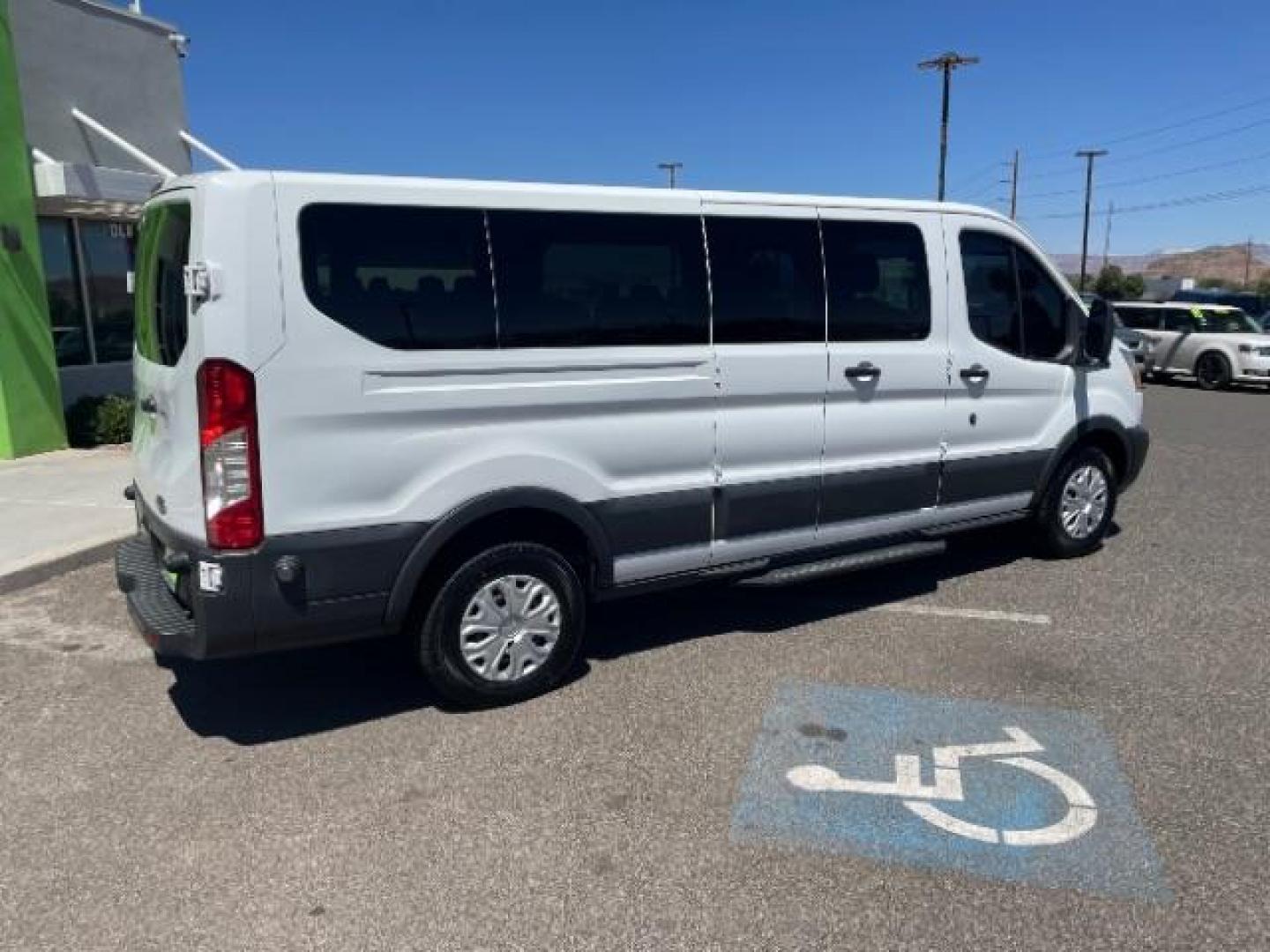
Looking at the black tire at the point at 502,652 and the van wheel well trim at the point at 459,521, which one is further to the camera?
the black tire at the point at 502,652

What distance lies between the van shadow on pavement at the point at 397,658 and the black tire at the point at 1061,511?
277 millimetres

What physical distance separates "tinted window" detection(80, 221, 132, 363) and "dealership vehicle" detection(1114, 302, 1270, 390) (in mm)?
17001

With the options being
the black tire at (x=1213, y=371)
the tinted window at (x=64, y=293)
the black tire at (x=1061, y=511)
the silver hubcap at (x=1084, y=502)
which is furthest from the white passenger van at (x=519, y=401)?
the black tire at (x=1213, y=371)

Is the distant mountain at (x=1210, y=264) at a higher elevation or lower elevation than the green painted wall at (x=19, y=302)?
higher

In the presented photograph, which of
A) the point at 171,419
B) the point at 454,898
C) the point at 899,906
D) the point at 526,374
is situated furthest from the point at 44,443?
the point at 899,906

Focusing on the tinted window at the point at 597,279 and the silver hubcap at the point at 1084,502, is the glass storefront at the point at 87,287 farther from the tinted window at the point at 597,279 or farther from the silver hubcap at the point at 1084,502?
the silver hubcap at the point at 1084,502

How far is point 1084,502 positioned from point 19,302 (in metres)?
9.51

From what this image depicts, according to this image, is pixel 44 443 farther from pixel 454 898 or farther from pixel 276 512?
pixel 454 898

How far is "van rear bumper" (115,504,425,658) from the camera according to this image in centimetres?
352

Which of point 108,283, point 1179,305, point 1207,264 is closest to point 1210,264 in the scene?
point 1207,264

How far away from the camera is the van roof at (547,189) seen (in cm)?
349

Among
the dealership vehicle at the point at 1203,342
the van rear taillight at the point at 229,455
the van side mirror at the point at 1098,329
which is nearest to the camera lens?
the van rear taillight at the point at 229,455

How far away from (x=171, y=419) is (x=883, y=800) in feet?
9.64

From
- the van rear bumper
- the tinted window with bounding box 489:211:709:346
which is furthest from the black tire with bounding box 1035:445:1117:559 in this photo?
the van rear bumper
